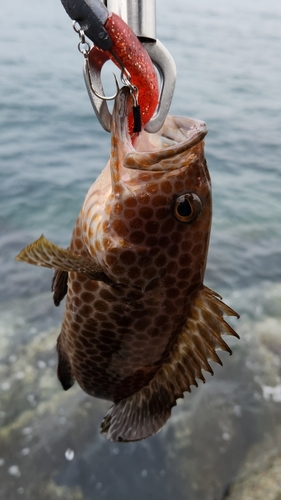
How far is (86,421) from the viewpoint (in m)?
5.47

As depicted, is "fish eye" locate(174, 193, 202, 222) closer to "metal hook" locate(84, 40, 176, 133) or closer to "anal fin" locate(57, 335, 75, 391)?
"metal hook" locate(84, 40, 176, 133)

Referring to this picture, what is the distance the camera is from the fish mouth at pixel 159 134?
1735mm

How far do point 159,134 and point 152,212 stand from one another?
14.0 inches

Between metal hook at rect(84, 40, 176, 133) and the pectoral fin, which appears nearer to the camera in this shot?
metal hook at rect(84, 40, 176, 133)

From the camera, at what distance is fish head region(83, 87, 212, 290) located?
1.96m

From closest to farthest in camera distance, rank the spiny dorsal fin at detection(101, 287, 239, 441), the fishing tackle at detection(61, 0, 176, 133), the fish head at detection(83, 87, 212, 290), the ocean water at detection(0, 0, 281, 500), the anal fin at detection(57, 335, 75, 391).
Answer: the fishing tackle at detection(61, 0, 176, 133)
the fish head at detection(83, 87, 212, 290)
the spiny dorsal fin at detection(101, 287, 239, 441)
the anal fin at detection(57, 335, 75, 391)
the ocean water at detection(0, 0, 281, 500)

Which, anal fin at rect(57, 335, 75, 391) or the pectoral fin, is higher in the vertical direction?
the pectoral fin

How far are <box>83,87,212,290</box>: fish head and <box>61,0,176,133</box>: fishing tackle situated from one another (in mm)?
174

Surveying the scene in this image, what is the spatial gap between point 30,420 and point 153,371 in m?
3.47

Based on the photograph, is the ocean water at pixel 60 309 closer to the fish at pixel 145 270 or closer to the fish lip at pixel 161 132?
the fish at pixel 145 270

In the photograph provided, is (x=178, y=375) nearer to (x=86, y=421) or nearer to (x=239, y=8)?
(x=86, y=421)

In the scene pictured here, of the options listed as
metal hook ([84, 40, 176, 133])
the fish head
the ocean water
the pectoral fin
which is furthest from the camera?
the ocean water

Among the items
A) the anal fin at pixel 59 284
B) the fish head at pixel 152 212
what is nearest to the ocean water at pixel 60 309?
the anal fin at pixel 59 284

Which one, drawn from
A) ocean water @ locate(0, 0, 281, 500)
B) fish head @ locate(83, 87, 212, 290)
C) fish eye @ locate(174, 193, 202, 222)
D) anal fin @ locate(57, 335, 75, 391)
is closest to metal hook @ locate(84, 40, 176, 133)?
fish head @ locate(83, 87, 212, 290)
